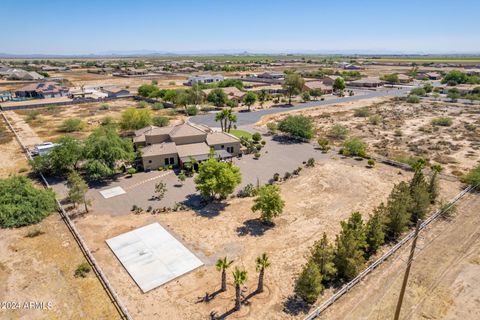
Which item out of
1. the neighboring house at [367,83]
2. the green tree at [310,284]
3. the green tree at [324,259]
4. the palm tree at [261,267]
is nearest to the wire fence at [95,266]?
the palm tree at [261,267]

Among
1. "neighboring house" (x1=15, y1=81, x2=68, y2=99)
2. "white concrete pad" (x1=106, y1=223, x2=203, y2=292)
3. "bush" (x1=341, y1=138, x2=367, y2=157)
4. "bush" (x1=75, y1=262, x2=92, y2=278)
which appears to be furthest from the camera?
"neighboring house" (x1=15, y1=81, x2=68, y2=99)

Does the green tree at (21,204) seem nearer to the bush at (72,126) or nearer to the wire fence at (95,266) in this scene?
the wire fence at (95,266)

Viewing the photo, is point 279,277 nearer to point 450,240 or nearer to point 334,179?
point 450,240

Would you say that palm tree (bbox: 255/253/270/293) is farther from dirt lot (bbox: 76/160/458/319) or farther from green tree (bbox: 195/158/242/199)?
green tree (bbox: 195/158/242/199)

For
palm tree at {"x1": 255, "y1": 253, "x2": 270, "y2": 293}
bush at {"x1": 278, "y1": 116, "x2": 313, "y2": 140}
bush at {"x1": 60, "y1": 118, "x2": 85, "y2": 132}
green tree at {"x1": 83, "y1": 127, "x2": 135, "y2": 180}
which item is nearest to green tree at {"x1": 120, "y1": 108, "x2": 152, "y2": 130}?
bush at {"x1": 60, "y1": 118, "x2": 85, "y2": 132}

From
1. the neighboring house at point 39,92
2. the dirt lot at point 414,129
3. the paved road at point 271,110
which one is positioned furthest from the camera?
the neighboring house at point 39,92

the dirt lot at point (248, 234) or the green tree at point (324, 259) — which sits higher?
the green tree at point (324, 259)

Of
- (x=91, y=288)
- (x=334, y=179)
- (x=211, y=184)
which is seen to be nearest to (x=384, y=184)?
(x=334, y=179)
